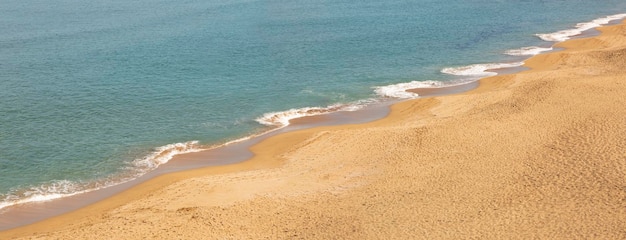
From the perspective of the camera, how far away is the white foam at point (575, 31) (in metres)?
72.4

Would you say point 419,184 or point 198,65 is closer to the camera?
point 419,184

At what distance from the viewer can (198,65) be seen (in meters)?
58.5

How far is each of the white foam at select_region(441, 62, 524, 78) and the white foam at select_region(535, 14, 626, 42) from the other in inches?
562

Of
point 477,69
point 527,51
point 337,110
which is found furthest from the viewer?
point 527,51

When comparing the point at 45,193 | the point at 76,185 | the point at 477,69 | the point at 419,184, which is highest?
the point at 45,193

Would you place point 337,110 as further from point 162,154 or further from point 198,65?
point 198,65

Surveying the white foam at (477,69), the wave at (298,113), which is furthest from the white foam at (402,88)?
the white foam at (477,69)

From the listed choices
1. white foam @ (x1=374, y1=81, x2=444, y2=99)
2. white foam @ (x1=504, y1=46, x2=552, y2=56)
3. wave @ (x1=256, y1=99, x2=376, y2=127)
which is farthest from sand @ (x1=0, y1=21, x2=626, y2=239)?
white foam @ (x1=504, y1=46, x2=552, y2=56)

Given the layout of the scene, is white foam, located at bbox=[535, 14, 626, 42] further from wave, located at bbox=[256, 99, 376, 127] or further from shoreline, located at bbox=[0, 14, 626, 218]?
wave, located at bbox=[256, 99, 376, 127]

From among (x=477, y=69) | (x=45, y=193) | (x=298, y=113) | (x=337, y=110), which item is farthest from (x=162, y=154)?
(x=477, y=69)

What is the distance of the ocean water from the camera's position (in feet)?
129

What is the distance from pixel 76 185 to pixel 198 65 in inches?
1017

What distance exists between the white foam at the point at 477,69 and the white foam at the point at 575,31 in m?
14.3

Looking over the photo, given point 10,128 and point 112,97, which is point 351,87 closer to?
point 112,97
